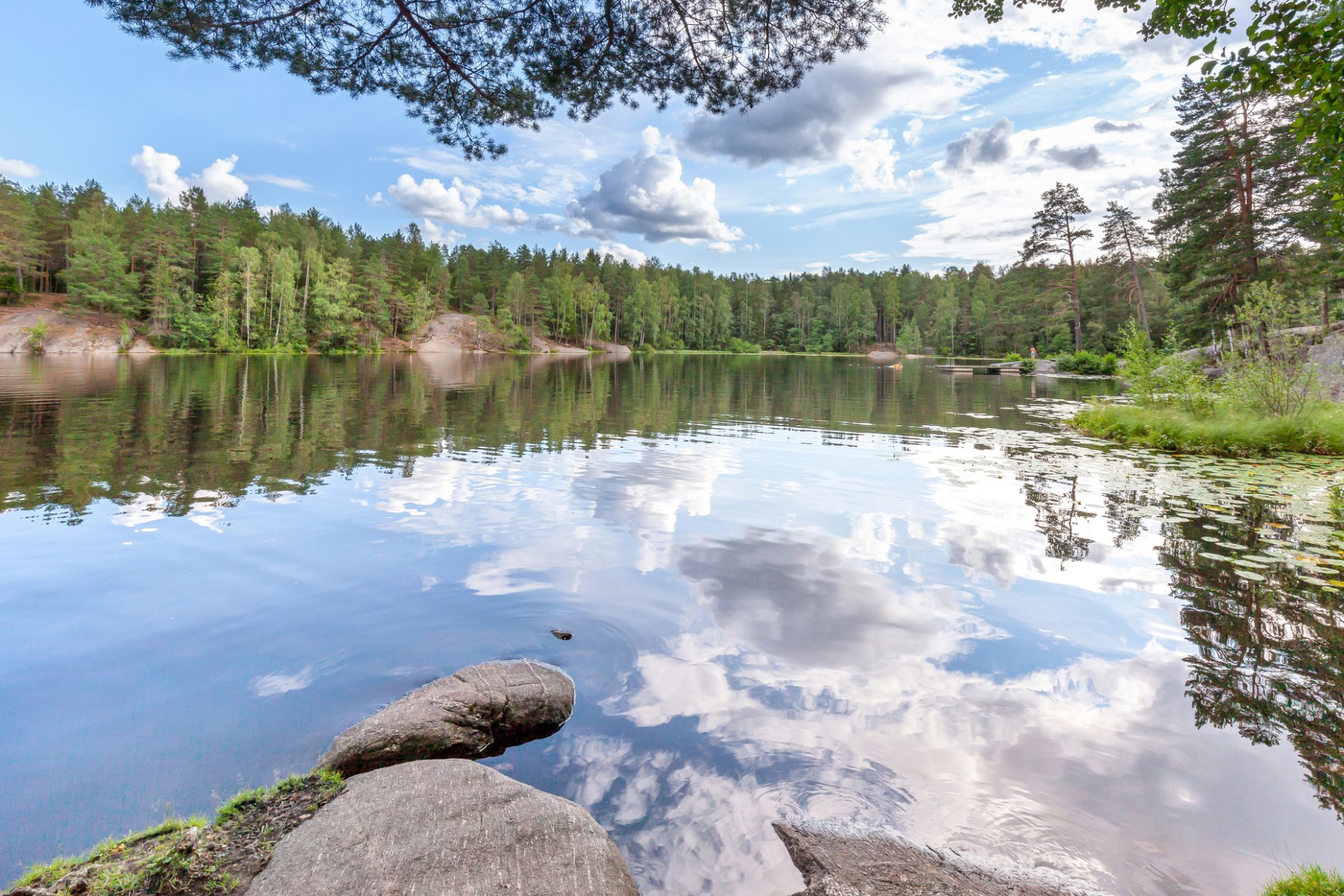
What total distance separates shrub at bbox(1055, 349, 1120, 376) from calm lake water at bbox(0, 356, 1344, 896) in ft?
135

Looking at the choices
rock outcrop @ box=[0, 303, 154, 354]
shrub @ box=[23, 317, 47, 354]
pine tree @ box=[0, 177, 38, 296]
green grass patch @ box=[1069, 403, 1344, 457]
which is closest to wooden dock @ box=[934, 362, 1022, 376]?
green grass patch @ box=[1069, 403, 1344, 457]

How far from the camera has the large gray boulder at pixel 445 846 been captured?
249 centimetres

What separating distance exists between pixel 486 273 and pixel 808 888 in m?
105

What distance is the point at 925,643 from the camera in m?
5.48

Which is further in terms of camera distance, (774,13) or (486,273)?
(486,273)

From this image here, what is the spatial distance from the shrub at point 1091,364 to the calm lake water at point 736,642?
41292 mm

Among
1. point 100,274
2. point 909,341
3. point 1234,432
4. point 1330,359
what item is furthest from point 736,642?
point 909,341

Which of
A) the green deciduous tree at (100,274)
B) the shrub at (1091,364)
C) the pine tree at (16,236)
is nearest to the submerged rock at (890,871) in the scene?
the shrub at (1091,364)

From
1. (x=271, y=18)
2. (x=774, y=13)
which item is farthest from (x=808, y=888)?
(x=271, y=18)

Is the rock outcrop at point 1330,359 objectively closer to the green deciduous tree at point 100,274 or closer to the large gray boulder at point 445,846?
the large gray boulder at point 445,846

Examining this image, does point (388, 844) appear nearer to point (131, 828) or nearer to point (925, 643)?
point (131, 828)

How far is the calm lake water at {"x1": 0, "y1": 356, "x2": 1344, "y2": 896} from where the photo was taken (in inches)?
136

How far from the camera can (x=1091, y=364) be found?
48.5 meters

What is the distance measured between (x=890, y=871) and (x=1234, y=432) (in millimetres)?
15613
